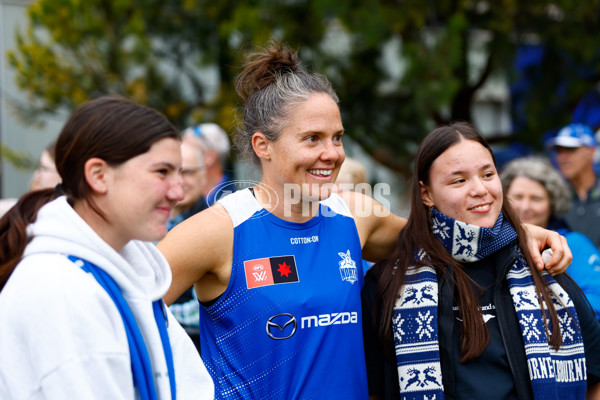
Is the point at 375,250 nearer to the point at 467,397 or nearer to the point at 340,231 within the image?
the point at 340,231

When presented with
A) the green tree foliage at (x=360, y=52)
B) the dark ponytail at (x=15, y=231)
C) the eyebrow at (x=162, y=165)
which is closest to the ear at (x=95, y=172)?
the eyebrow at (x=162, y=165)

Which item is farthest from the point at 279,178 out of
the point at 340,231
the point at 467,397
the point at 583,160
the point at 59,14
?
the point at 59,14

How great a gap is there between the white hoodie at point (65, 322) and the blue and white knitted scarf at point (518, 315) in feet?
3.37

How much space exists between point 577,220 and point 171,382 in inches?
166

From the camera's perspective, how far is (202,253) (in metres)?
2.24

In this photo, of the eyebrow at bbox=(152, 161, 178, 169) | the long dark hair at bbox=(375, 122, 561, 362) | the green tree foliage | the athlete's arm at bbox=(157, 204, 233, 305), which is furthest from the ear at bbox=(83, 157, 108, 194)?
the green tree foliage

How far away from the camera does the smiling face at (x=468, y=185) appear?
248 centimetres

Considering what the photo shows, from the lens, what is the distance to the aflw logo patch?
2.30m

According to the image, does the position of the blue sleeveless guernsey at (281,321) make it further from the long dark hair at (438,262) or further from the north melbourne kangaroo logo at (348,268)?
the long dark hair at (438,262)

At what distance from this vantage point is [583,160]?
5.46 m

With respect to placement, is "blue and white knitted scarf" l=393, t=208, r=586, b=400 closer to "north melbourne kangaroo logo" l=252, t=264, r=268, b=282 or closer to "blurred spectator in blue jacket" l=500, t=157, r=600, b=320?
"north melbourne kangaroo logo" l=252, t=264, r=268, b=282

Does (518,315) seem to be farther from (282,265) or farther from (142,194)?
(142,194)

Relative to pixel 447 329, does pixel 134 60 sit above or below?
above

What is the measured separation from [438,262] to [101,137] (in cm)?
141
